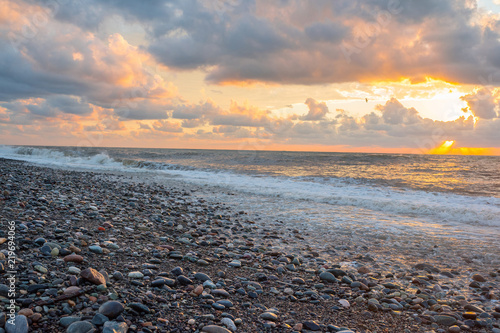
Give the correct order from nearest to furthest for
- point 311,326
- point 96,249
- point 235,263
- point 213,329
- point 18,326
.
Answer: point 18,326 → point 213,329 → point 311,326 → point 96,249 → point 235,263

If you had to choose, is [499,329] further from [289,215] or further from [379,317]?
[289,215]

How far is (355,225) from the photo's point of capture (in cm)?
821

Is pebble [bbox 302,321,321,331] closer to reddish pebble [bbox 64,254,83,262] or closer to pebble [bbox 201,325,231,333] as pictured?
pebble [bbox 201,325,231,333]

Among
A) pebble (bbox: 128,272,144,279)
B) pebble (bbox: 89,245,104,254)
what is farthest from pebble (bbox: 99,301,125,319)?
pebble (bbox: 89,245,104,254)

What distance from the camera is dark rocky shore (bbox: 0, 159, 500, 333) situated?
287 centimetres

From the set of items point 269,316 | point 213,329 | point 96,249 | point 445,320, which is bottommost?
point 445,320

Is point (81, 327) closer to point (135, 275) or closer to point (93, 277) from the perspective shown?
point (93, 277)

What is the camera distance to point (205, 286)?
151 inches

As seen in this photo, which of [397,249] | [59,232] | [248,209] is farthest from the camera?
[248,209]

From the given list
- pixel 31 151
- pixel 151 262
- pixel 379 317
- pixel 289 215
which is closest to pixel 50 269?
pixel 151 262

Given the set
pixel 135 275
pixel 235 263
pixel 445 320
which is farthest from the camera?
pixel 235 263

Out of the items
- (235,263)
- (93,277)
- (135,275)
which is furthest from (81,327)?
(235,263)

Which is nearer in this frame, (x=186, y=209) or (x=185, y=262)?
(x=185, y=262)

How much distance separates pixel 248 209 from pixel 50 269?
7.10 metres
